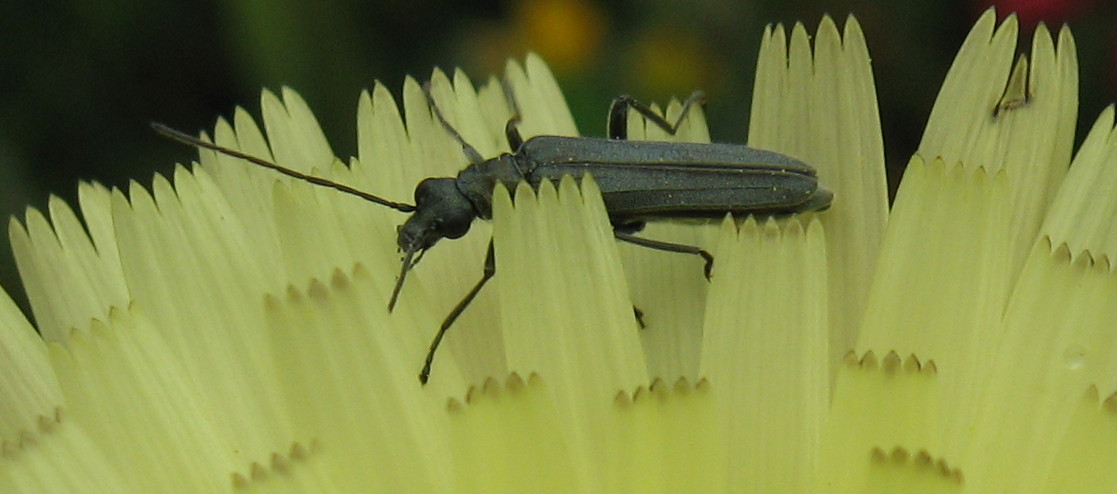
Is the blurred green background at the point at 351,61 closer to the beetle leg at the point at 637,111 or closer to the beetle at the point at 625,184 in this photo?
the beetle leg at the point at 637,111

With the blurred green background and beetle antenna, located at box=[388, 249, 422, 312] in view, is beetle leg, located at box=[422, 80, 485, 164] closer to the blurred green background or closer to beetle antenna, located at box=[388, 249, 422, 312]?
beetle antenna, located at box=[388, 249, 422, 312]

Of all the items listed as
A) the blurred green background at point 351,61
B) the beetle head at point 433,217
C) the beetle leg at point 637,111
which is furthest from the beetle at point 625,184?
the blurred green background at point 351,61

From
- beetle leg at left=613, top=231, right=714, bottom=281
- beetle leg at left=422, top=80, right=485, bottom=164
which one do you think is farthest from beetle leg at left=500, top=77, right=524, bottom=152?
beetle leg at left=613, top=231, right=714, bottom=281

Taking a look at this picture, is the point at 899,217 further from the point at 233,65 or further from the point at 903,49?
the point at 233,65

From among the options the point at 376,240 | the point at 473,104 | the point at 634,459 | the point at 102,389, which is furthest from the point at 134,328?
the point at 473,104

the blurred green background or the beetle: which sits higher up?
the blurred green background

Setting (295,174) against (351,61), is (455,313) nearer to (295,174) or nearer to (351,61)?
(295,174)

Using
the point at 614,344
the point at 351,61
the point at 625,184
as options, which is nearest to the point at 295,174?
the point at 625,184
